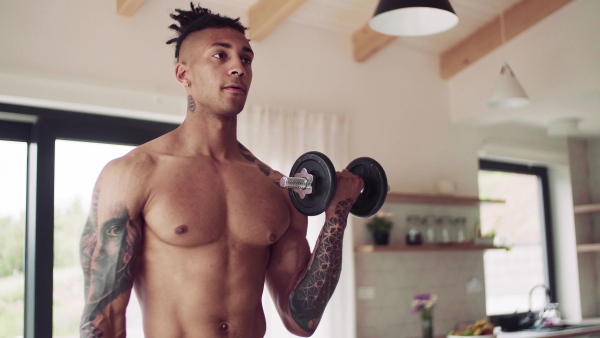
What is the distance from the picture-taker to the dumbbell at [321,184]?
1.58 meters

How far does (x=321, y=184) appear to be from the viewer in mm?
1608

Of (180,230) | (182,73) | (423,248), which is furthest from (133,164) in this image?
(423,248)

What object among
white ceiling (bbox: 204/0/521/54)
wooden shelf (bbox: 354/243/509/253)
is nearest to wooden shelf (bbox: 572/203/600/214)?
wooden shelf (bbox: 354/243/509/253)

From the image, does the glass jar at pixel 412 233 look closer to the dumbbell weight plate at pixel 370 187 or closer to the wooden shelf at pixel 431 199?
the wooden shelf at pixel 431 199

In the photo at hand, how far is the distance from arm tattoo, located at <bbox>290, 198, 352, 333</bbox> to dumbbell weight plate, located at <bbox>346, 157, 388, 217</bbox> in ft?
0.23

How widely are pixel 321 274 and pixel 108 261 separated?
533 millimetres

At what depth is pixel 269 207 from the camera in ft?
5.76

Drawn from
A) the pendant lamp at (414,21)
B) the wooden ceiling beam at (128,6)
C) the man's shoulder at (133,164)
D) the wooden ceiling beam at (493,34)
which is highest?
the wooden ceiling beam at (493,34)

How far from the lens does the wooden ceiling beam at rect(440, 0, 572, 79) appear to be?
4603 mm

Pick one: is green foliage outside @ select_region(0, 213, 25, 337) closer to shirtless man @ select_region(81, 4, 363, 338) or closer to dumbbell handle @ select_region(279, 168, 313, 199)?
shirtless man @ select_region(81, 4, 363, 338)

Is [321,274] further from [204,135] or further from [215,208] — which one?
[204,135]

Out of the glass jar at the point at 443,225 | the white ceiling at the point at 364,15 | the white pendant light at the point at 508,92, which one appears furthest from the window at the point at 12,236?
the glass jar at the point at 443,225

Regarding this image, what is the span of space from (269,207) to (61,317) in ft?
7.21

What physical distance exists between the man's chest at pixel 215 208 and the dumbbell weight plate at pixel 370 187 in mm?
208
